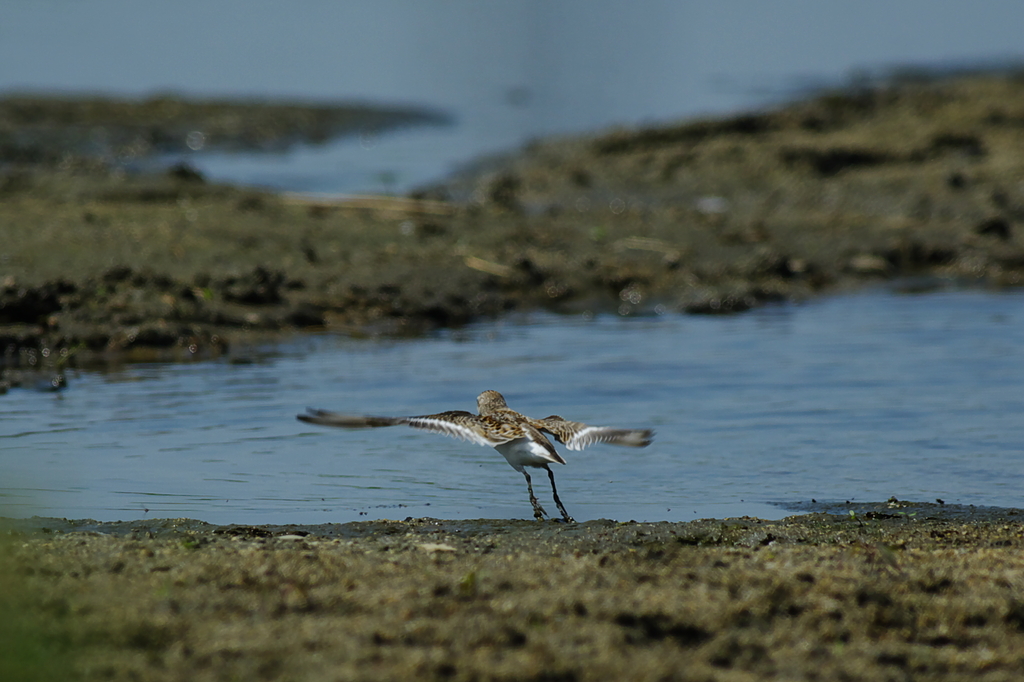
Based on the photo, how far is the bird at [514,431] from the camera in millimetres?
5555

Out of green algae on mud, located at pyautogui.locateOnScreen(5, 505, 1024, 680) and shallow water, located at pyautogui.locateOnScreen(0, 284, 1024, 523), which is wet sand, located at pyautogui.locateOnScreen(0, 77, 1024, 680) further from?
shallow water, located at pyautogui.locateOnScreen(0, 284, 1024, 523)

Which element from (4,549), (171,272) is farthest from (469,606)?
(171,272)

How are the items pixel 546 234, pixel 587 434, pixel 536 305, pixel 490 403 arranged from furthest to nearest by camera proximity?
pixel 546 234 → pixel 536 305 → pixel 490 403 → pixel 587 434

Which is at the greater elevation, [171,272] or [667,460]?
[171,272]

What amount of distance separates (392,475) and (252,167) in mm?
13748

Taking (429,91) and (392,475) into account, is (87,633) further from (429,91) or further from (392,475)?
(429,91)

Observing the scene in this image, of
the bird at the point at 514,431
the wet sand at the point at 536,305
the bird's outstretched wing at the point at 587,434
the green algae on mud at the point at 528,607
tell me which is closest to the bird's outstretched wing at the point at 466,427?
the bird at the point at 514,431

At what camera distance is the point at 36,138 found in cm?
1962

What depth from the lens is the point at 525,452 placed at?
5.87 metres

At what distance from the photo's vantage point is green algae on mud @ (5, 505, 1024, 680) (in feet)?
12.4

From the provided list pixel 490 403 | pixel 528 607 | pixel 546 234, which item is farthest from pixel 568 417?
pixel 546 234

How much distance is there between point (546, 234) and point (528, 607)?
9.55 m

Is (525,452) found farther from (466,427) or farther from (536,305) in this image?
(536,305)

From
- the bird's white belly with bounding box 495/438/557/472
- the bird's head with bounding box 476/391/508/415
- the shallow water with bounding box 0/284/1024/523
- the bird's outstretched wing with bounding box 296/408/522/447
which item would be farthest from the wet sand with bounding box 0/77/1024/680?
the bird's head with bounding box 476/391/508/415
